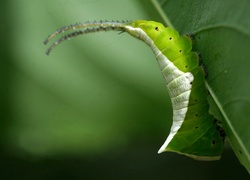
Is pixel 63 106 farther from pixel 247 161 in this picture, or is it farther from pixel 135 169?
pixel 247 161

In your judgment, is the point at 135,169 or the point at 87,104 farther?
the point at 135,169

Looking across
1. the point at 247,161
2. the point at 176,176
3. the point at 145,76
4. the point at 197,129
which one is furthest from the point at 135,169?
the point at 247,161

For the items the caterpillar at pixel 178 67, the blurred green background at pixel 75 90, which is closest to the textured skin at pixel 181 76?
the caterpillar at pixel 178 67

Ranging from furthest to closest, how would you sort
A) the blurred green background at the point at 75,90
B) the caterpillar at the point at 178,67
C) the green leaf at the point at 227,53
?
the blurred green background at the point at 75,90 < the caterpillar at the point at 178,67 < the green leaf at the point at 227,53

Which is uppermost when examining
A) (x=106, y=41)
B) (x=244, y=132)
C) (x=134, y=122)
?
(x=106, y=41)

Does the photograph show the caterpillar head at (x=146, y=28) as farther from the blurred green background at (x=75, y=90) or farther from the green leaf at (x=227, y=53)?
the blurred green background at (x=75, y=90)

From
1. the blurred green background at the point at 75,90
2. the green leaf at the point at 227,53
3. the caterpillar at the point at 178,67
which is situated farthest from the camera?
the blurred green background at the point at 75,90

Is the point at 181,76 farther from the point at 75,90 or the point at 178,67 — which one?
the point at 75,90

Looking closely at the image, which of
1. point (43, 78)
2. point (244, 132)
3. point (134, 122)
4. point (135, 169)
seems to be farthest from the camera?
point (135, 169)
